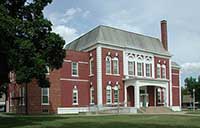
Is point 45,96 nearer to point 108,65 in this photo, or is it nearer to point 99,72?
point 99,72

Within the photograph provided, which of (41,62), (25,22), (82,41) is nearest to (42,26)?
(25,22)

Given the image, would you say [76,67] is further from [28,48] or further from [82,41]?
[28,48]

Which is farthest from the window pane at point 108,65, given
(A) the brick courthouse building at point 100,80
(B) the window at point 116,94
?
(B) the window at point 116,94

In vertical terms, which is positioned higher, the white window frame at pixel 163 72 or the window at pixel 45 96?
the white window frame at pixel 163 72

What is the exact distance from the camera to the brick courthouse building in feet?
164

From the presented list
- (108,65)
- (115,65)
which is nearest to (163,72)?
(115,65)

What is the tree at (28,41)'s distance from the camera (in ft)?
84.7

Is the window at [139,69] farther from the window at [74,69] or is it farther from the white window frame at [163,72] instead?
the window at [74,69]

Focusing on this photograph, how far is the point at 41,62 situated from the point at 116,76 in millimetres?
27397

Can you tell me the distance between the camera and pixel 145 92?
57.7m

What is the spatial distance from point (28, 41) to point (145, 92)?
34201mm

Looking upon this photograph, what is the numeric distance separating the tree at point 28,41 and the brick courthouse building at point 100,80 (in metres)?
20.0

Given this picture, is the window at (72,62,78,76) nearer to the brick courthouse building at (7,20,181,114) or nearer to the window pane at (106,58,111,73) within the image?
the brick courthouse building at (7,20,181,114)

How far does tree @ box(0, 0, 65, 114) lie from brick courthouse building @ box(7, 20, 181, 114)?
20015mm
